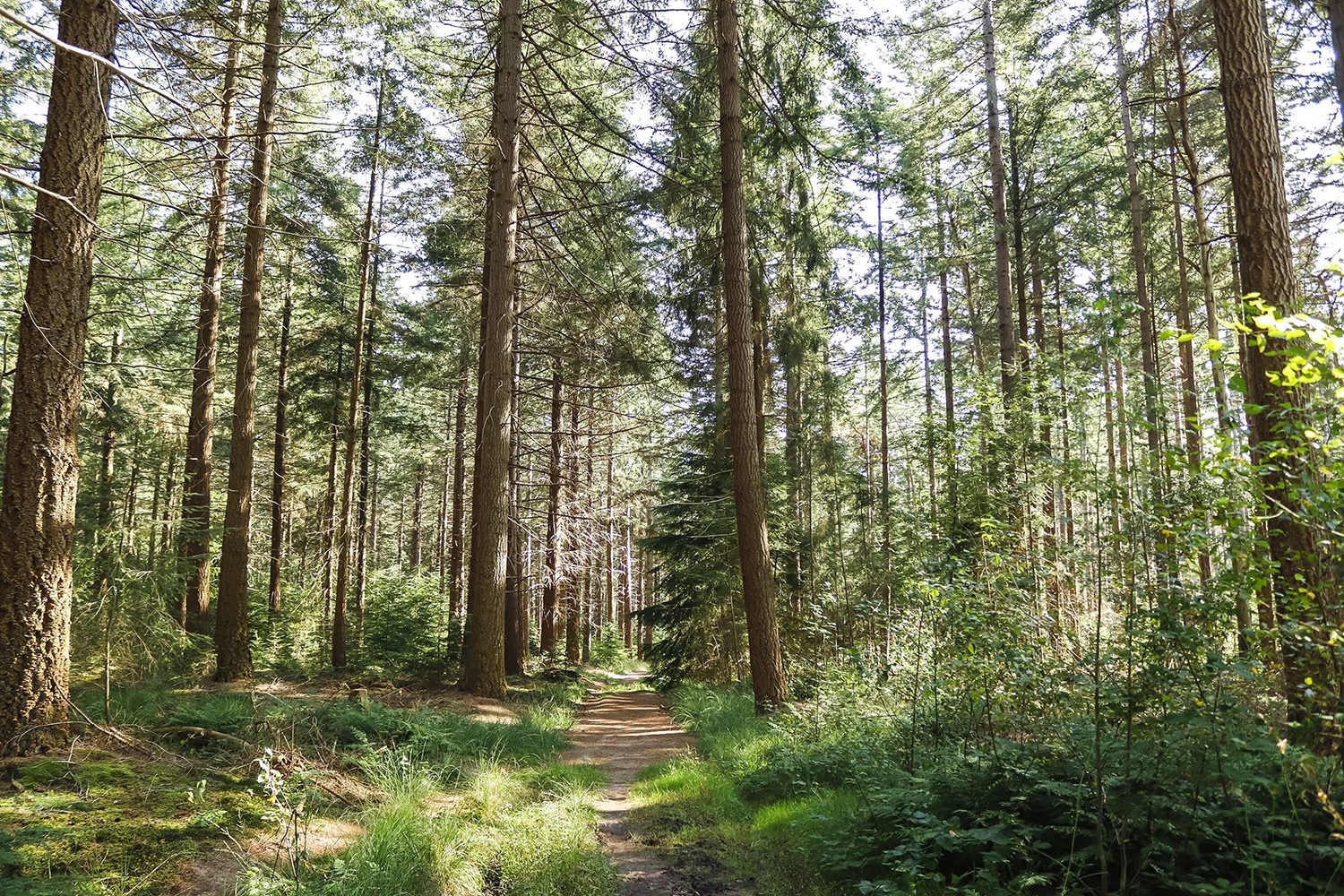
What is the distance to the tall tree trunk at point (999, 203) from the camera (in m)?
13.3

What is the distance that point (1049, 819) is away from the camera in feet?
11.2

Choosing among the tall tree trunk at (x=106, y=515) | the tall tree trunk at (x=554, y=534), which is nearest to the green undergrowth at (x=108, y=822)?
the tall tree trunk at (x=106, y=515)

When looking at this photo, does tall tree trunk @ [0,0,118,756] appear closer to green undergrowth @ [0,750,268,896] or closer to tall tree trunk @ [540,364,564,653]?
green undergrowth @ [0,750,268,896]

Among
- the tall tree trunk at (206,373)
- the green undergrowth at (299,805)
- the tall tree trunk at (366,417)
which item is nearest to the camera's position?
the green undergrowth at (299,805)

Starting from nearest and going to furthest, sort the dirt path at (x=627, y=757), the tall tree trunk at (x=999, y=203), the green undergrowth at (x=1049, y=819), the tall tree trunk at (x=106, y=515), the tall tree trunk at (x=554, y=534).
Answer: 1. the green undergrowth at (x=1049, y=819)
2. the dirt path at (x=627, y=757)
3. the tall tree trunk at (x=106, y=515)
4. the tall tree trunk at (x=999, y=203)
5. the tall tree trunk at (x=554, y=534)

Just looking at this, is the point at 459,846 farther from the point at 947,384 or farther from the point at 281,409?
the point at 947,384

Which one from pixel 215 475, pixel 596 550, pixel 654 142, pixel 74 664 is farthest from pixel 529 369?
pixel 215 475

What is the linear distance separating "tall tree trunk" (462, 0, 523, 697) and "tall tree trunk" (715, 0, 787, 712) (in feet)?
10.5

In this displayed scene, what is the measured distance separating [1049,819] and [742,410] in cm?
616

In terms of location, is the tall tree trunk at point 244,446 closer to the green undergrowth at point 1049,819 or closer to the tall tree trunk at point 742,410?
the tall tree trunk at point 742,410

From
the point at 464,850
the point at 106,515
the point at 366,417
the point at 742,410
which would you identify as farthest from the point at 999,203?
the point at 106,515

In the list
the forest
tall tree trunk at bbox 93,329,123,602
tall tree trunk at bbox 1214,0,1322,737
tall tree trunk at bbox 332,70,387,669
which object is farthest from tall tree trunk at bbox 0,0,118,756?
tall tree trunk at bbox 1214,0,1322,737

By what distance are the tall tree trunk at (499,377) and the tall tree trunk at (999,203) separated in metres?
9.79

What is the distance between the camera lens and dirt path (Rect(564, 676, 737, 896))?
4449 millimetres
